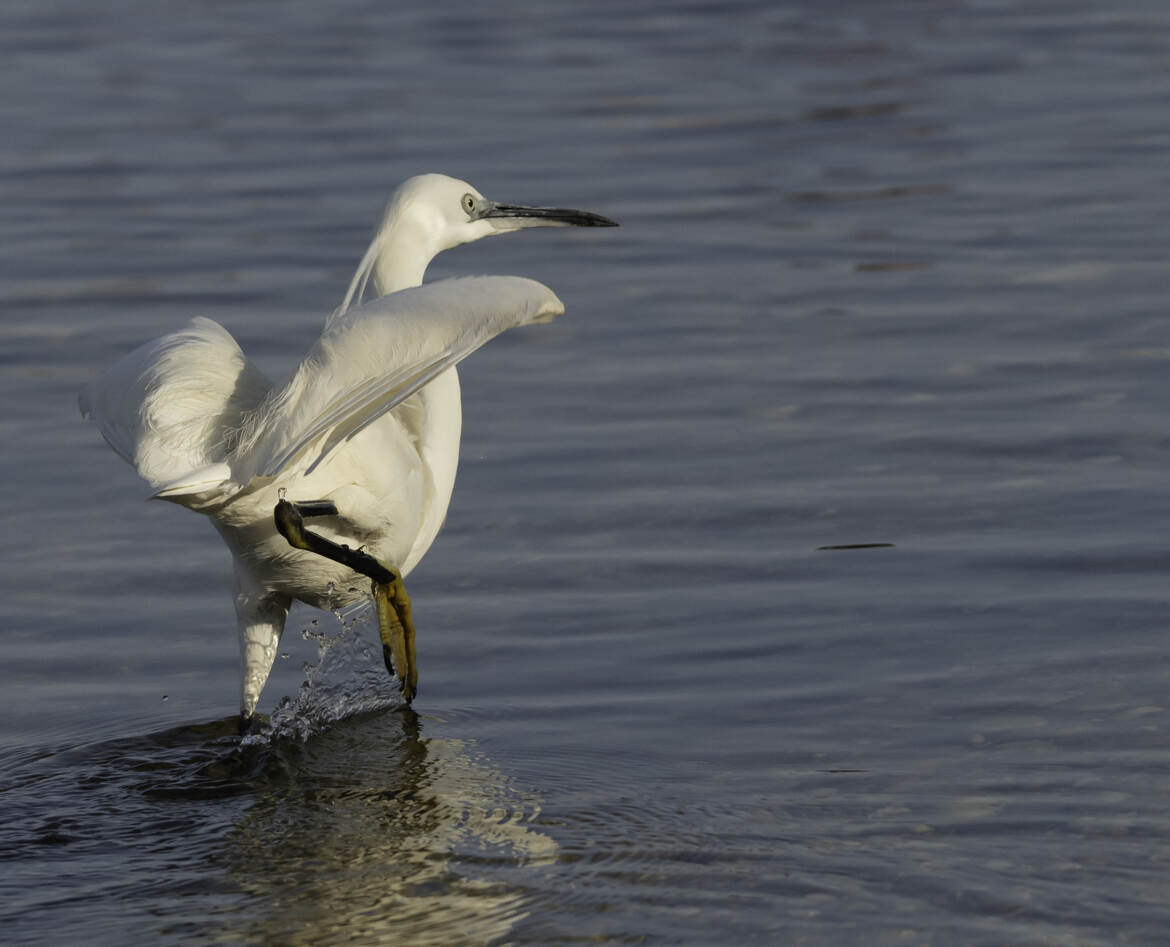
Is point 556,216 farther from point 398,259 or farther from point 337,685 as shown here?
point 337,685

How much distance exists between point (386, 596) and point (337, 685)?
1.96 feet

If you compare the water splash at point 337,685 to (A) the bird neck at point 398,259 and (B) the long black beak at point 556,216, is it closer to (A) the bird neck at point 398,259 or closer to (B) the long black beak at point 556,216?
(A) the bird neck at point 398,259

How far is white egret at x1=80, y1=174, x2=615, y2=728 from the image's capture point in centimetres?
484

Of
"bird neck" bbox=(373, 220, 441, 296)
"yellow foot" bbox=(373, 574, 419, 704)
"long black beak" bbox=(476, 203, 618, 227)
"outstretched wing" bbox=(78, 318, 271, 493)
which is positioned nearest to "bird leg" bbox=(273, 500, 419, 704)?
"yellow foot" bbox=(373, 574, 419, 704)

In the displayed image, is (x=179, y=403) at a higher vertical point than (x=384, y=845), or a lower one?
higher

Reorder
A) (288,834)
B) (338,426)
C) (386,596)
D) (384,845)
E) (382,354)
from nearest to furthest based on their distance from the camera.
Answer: (382,354) < (338,426) < (384,845) < (288,834) < (386,596)

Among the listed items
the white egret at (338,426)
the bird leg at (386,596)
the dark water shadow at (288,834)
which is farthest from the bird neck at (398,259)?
the dark water shadow at (288,834)

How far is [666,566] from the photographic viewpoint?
22.7ft

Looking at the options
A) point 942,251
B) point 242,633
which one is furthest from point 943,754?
point 942,251

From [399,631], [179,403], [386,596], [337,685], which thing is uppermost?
[179,403]

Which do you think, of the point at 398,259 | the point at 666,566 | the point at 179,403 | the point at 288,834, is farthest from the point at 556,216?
the point at 288,834

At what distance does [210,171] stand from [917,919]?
9921mm

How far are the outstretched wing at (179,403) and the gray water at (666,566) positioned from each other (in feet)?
3.35

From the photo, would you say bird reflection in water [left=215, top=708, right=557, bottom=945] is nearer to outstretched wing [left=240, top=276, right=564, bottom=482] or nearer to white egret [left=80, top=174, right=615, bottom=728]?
white egret [left=80, top=174, right=615, bottom=728]
